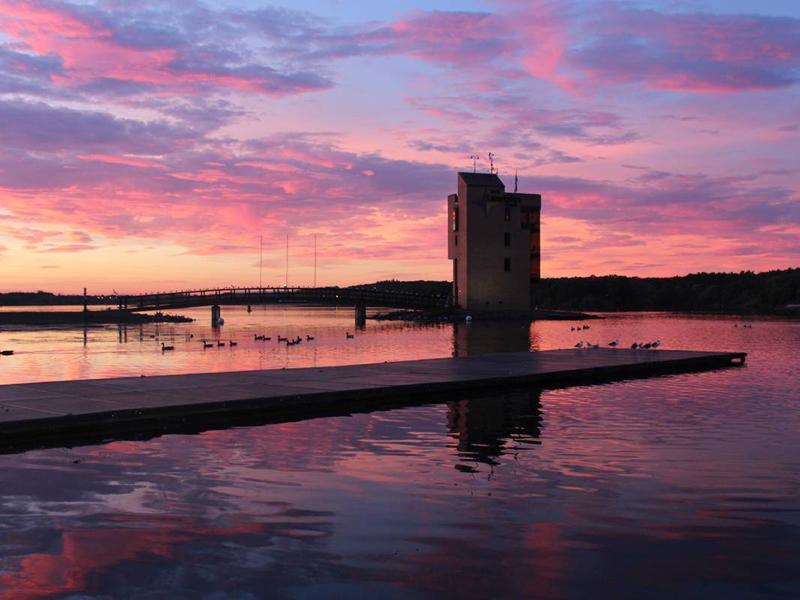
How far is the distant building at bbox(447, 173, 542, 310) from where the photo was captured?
12094cm

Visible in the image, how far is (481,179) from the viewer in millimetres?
121938

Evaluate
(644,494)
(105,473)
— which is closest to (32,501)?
(105,473)

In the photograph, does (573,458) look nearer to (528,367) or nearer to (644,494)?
(644,494)

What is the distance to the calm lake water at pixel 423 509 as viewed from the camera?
9.55m

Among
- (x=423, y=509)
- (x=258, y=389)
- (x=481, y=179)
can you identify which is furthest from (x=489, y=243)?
(x=423, y=509)

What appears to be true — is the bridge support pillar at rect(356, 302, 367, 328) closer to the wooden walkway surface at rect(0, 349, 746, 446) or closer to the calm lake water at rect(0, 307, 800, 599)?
the wooden walkway surface at rect(0, 349, 746, 446)

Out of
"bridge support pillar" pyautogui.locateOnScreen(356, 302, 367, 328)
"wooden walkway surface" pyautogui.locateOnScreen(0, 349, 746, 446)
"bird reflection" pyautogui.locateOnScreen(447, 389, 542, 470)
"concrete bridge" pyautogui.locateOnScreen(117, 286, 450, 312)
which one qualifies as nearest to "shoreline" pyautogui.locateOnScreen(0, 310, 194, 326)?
"concrete bridge" pyautogui.locateOnScreen(117, 286, 450, 312)

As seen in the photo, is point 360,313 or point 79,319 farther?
point 79,319

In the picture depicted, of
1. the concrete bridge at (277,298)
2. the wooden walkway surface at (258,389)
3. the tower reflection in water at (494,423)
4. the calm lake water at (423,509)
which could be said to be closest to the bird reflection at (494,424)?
the tower reflection in water at (494,423)

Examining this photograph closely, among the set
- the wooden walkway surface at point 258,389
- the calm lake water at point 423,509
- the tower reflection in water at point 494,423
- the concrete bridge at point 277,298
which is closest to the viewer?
the calm lake water at point 423,509

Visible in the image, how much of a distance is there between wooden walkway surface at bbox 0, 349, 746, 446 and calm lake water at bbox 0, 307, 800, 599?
1.42 metres

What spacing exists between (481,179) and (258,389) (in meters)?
101

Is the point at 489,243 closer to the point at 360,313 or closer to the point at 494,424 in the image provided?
the point at 360,313

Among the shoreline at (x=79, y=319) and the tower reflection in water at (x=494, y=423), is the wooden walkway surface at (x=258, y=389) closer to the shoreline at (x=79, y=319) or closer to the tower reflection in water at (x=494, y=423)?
the tower reflection in water at (x=494, y=423)
